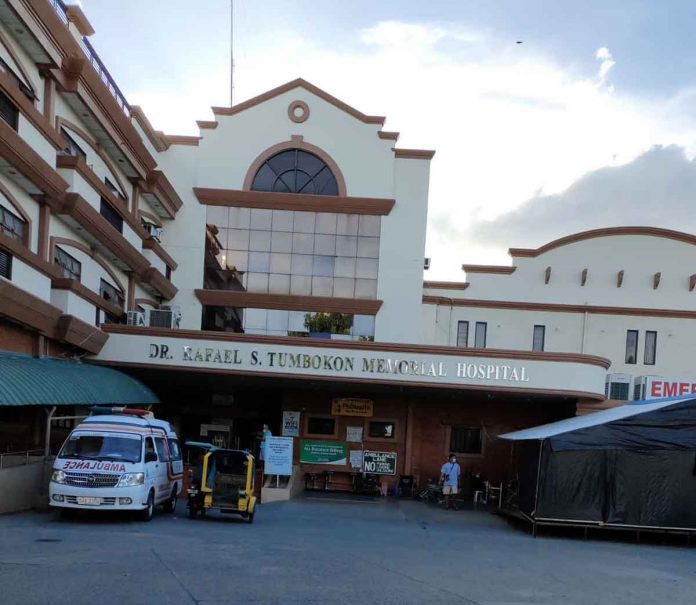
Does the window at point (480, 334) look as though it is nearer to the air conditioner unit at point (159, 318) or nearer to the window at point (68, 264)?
the air conditioner unit at point (159, 318)

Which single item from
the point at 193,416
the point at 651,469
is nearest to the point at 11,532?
the point at 651,469

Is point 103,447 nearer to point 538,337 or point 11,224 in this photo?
point 11,224

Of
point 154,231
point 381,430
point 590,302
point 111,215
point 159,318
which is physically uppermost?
point 154,231

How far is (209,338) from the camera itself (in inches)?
973

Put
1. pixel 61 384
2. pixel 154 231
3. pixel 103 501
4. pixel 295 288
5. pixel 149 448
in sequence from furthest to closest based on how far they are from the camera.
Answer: pixel 295 288
pixel 154 231
pixel 61 384
pixel 149 448
pixel 103 501

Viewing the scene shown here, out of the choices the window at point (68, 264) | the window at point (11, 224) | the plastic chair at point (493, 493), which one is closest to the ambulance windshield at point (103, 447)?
the window at point (11, 224)

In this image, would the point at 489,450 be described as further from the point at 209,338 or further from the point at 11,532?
the point at 11,532

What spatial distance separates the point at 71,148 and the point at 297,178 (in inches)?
453

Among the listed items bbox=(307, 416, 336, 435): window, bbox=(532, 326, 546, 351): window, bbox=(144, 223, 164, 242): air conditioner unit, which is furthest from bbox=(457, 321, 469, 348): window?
bbox=(144, 223, 164, 242): air conditioner unit

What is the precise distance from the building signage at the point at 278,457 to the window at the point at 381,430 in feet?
21.0

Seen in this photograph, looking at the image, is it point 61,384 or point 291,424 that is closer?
point 61,384

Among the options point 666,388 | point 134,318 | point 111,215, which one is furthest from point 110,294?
point 666,388

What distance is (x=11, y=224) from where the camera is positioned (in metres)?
19.2

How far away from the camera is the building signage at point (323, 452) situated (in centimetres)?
2845
